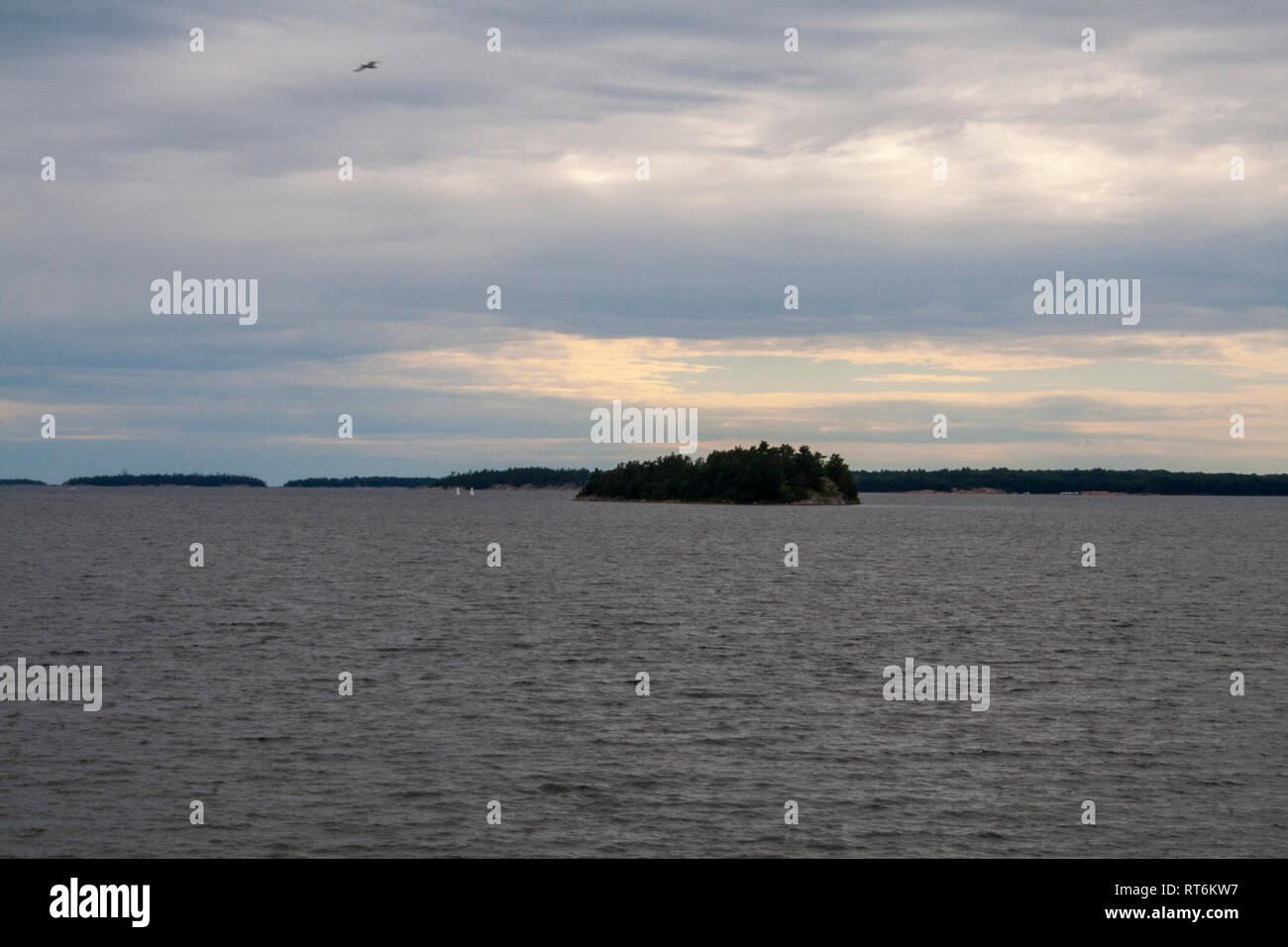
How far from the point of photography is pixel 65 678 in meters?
40.6

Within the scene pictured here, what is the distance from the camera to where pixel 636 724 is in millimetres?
34156

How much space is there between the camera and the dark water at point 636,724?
24.1m

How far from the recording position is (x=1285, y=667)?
4628cm

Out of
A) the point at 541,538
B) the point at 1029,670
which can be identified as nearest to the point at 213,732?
the point at 1029,670

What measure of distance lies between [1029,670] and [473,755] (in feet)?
81.7

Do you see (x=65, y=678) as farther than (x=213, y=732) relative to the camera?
Yes

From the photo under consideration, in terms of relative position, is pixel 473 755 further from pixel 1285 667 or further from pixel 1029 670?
pixel 1285 667

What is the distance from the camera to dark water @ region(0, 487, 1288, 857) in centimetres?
2411
